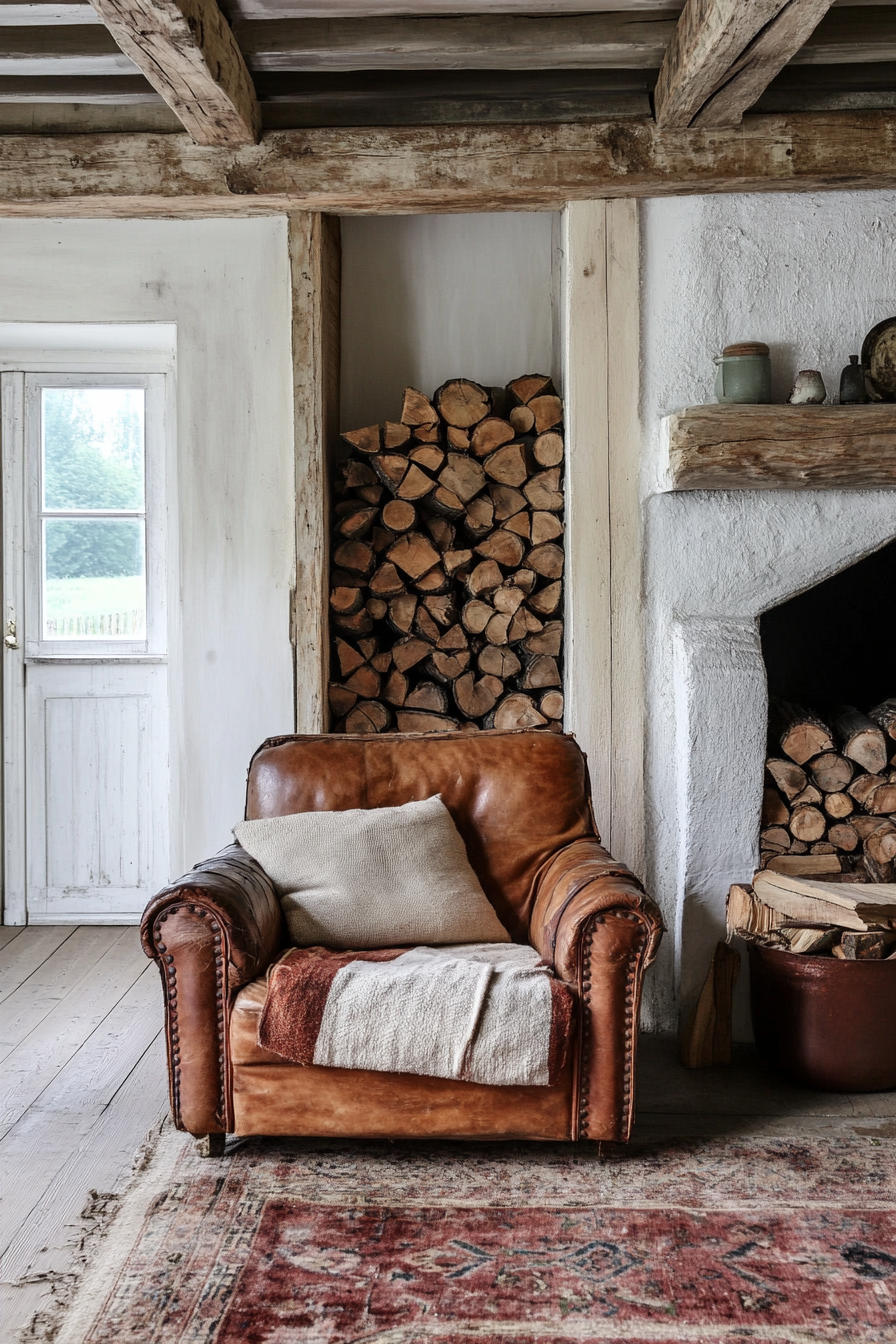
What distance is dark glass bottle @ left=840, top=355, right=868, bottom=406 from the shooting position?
312 centimetres

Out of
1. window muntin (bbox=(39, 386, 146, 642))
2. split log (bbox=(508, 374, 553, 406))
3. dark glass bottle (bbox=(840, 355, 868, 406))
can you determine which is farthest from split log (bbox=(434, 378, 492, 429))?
window muntin (bbox=(39, 386, 146, 642))

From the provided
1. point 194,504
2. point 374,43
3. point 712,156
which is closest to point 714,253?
point 712,156

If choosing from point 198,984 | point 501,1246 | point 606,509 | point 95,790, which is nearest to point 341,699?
point 606,509

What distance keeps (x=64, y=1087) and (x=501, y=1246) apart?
1272mm

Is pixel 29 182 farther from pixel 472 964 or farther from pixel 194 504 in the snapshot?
pixel 472 964

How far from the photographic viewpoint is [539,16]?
2818 millimetres

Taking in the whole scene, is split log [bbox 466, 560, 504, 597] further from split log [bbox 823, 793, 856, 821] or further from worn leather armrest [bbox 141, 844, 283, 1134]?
worn leather armrest [bbox 141, 844, 283, 1134]

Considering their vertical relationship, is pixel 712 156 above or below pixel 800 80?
below

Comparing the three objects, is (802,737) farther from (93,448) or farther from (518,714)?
(93,448)

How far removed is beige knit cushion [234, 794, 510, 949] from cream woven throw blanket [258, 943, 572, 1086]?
1.00 ft

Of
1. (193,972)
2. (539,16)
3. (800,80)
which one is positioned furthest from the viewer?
Result: (800,80)

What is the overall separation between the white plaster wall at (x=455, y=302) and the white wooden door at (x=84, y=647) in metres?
0.88

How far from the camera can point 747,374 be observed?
3111mm

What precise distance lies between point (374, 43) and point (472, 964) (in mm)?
2282
